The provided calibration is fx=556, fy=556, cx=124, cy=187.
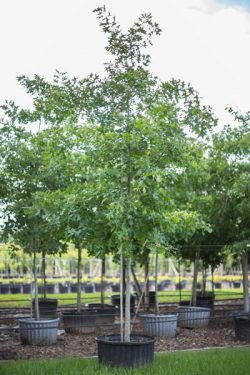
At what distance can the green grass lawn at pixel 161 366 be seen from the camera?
285 inches

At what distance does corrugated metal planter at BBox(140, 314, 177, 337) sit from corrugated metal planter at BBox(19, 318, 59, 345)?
205 centimetres

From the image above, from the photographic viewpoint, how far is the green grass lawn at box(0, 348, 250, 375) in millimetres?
7230

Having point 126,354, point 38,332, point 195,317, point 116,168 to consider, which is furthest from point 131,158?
point 195,317

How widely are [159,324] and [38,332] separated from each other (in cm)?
255

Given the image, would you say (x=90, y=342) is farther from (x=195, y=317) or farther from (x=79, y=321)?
(x=195, y=317)

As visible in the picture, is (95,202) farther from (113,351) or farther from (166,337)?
(166,337)

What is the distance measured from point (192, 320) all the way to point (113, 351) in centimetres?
555

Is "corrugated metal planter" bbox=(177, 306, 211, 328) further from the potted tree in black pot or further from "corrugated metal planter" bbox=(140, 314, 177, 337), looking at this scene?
the potted tree in black pot

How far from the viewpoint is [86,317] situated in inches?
468

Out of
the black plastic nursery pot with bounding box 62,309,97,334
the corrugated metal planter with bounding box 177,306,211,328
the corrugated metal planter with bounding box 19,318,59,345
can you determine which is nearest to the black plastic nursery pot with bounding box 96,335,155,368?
the corrugated metal planter with bounding box 19,318,59,345

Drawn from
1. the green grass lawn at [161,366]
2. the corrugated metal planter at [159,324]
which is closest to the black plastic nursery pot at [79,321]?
the corrugated metal planter at [159,324]

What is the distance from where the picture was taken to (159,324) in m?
11.4

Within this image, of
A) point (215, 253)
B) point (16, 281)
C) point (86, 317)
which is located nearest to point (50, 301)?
point (86, 317)

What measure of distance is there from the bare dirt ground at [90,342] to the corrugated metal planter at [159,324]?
170 mm
